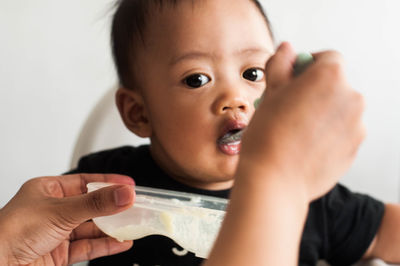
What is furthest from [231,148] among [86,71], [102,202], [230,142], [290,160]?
[86,71]

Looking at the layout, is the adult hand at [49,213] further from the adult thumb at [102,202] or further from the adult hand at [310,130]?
the adult hand at [310,130]

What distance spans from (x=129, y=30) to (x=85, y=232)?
361 mm

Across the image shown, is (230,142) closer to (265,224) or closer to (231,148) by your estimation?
(231,148)

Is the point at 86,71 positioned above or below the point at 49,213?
above

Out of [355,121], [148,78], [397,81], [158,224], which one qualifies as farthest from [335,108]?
[397,81]

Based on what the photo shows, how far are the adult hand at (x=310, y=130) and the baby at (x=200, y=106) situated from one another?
0.23 metres

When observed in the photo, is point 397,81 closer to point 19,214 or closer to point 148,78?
point 148,78

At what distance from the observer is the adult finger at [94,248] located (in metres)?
0.70

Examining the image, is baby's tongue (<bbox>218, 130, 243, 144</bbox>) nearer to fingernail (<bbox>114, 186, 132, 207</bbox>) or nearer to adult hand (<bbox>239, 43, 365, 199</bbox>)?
fingernail (<bbox>114, 186, 132, 207</bbox>)

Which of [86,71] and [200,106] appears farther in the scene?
[86,71]

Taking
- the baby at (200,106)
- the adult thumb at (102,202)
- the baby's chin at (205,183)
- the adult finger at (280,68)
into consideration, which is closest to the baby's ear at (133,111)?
the baby at (200,106)

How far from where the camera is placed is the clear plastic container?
1.77 ft

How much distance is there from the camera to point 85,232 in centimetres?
73

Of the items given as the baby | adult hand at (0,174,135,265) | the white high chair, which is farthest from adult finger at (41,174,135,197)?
the white high chair
